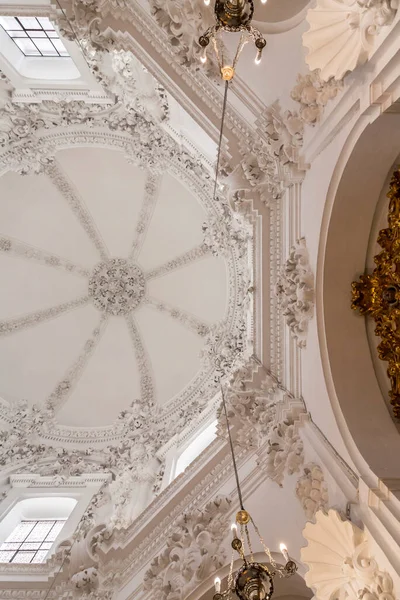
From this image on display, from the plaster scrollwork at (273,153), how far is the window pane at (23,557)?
6316mm

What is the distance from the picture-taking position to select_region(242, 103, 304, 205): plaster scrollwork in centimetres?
530

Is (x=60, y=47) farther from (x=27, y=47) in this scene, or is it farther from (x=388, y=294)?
(x=388, y=294)

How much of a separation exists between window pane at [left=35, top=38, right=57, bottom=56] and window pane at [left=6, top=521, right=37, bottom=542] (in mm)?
8396

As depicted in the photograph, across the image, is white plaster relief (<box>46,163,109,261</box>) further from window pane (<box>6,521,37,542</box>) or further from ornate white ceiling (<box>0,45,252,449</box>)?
window pane (<box>6,521,37,542</box>)

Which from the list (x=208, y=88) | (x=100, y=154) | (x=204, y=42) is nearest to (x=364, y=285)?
(x=204, y=42)

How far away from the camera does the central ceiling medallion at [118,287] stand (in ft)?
40.6

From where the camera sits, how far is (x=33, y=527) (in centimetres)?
776

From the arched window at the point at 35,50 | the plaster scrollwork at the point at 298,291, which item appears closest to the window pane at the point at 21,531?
the plaster scrollwork at the point at 298,291

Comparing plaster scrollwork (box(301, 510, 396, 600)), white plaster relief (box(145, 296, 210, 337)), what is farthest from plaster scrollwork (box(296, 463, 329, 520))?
white plaster relief (box(145, 296, 210, 337))

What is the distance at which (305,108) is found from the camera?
491 cm

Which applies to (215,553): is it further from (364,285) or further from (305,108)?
(305,108)

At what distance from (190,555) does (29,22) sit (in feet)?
27.1

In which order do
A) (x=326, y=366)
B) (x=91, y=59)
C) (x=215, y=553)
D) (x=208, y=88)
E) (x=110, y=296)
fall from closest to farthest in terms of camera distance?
1. (x=326, y=366)
2. (x=215, y=553)
3. (x=208, y=88)
4. (x=91, y=59)
5. (x=110, y=296)

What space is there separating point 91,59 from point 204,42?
4379mm
